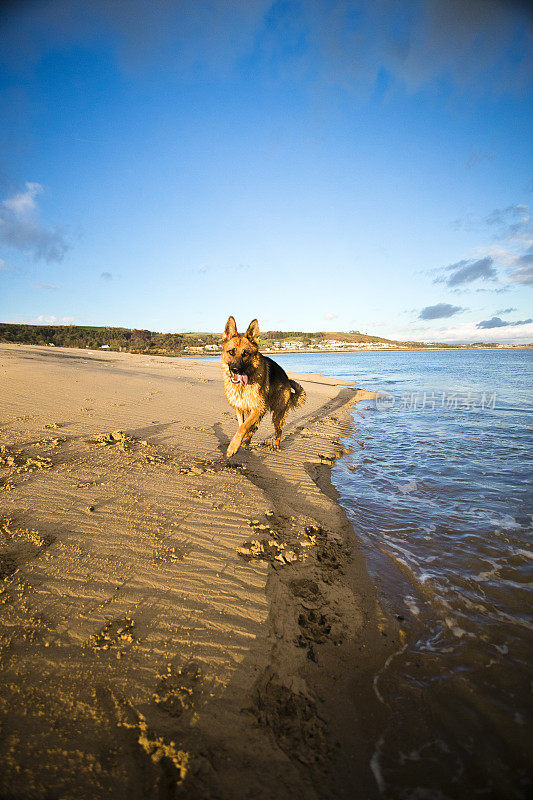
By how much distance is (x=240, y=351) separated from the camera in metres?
6.50

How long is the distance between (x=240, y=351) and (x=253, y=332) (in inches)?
21.9

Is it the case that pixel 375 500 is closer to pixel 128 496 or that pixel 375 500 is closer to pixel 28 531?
pixel 128 496

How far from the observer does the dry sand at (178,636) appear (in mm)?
1786

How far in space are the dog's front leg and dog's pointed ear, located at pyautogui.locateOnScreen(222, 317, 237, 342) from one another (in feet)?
5.37

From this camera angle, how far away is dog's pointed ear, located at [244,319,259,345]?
6613 millimetres

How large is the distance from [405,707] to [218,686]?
132 centimetres

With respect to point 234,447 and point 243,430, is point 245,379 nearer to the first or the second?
point 243,430

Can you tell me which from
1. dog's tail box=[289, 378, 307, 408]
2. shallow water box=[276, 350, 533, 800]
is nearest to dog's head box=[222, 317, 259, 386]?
dog's tail box=[289, 378, 307, 408]

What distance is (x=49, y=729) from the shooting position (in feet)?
6.07

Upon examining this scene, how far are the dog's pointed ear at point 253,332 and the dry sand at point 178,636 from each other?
2.75m

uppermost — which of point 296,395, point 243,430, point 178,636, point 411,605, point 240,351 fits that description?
point 240,351

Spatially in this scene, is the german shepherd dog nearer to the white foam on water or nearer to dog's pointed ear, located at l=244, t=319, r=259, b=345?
dog's pointed ear, located at l=244, t=319, r=259, b=345

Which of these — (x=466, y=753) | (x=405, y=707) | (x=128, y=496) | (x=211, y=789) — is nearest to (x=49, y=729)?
(x=211, y=789)

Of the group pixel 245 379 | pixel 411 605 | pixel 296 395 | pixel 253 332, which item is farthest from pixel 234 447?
pixel 411 605
